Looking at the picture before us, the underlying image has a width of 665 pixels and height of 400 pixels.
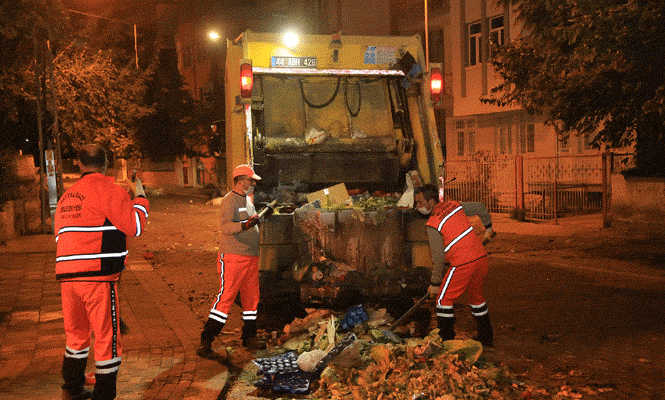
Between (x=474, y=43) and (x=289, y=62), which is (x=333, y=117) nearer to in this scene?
(x=289, y=62)

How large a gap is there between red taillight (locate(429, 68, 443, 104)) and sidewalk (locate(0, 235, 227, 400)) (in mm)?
3666

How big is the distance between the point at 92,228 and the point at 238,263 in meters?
1.75

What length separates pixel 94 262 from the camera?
146 inches

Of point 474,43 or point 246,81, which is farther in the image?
point 474,43

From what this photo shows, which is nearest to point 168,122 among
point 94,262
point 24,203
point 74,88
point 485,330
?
Result: point 74,88

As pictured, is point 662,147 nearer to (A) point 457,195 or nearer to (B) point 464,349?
(A) point 457,195

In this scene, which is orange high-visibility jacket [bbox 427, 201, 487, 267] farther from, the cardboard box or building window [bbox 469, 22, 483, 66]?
building window [bbox 469, 22, 483, 66]

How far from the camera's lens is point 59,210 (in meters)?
3.87

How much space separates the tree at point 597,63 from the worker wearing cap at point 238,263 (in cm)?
535

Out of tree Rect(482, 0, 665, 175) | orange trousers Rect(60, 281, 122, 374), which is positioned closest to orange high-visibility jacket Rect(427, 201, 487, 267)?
orange trousers Rect(60, 281, 122, 374)

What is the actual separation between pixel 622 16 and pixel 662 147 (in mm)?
4993

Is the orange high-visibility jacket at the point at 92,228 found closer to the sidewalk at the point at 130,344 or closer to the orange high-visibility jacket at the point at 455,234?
the sidewalk at the point at 130,344

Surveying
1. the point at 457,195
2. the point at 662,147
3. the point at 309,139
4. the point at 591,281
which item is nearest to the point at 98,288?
the point at 309,139

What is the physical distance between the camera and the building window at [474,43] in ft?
67.2
